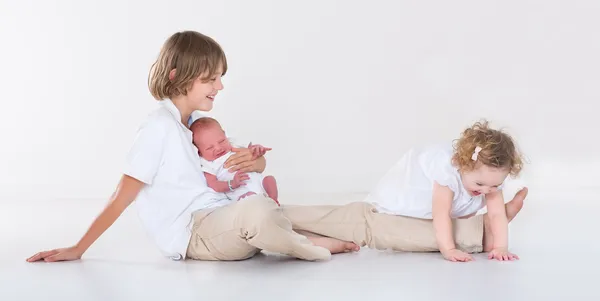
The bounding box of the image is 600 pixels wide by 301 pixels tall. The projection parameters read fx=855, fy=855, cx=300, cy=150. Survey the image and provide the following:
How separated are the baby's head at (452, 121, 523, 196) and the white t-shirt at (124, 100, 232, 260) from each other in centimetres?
72

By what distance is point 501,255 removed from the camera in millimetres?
2453

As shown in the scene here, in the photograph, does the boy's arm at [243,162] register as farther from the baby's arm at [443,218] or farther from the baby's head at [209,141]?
the baby's arm at [443,218]

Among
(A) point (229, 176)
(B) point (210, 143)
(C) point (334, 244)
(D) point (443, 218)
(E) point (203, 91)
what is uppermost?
(E) point (203, 91)

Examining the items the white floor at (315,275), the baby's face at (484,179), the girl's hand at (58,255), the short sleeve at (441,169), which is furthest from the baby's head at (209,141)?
the baby's face at (484,179)

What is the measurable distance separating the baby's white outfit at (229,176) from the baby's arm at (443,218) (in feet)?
1.81

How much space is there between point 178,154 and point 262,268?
41 cm

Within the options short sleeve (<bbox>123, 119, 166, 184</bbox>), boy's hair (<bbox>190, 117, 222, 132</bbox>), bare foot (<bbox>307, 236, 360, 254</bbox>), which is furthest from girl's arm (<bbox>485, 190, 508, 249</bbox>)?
short sleeve (<bbox>123, 119, 166, 184</bbox>)

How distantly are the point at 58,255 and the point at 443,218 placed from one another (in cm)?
114

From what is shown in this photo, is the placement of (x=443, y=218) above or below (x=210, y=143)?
below

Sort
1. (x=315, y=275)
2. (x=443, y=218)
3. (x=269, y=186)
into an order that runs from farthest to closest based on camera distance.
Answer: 1. (x=269, y=186)
2. (x=443, y=218)
3. (x=315, y=275)

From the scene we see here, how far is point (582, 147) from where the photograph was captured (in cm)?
486

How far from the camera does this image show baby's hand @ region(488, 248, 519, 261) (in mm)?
2453

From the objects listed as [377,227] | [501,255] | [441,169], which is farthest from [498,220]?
[377,227]

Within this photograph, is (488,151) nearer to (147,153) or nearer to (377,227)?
(377,227)
